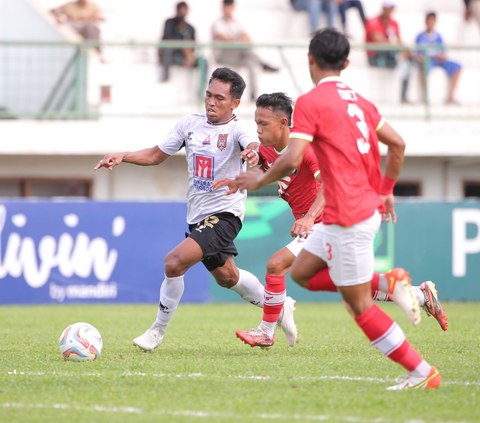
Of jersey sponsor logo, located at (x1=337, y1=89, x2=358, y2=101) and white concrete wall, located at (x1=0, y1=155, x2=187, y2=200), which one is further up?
jersey sponsor logo, located at (x1=337, y1=89, x2=358, y2=101)

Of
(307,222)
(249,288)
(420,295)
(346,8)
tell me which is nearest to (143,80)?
(346,8)

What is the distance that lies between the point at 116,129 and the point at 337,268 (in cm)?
1205

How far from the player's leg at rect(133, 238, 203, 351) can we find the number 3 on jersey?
2.15 meters

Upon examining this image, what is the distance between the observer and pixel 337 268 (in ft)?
15.8

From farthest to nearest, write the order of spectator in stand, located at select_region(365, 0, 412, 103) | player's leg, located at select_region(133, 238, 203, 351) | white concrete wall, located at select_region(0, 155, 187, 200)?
white concrete wall, located at select_region(0, 155, 187, 200) < spectator in stand, located at select_region(365, 0, 412, 103) < player's leg, located at select_region(133, 238, 203, 351)

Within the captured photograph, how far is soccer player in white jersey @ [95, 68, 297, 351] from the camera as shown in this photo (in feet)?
22.1

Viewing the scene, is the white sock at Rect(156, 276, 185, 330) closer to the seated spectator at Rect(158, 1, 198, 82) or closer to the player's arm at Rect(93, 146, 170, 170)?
the player's arm at Rect(93, 146, 170, 170)

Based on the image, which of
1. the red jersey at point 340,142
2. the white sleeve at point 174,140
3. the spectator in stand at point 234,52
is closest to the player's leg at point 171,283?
the white sleeve at point 174,140

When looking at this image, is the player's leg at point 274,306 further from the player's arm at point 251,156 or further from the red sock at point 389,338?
the red sock at point 389,338

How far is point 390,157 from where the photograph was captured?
513cm

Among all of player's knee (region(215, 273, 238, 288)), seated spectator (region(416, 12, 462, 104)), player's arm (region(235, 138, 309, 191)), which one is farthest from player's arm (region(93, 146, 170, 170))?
seated spectator (region(416, 12, 462, 104))

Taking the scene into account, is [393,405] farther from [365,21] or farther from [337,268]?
[365,21]

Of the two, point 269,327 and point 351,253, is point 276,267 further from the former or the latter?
point 351,253

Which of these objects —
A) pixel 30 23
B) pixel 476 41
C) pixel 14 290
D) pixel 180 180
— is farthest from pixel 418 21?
A: pixel 14 290
